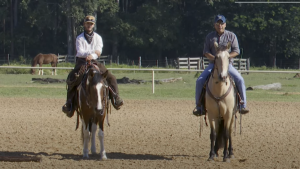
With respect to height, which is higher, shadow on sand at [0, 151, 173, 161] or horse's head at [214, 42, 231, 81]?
horse's head at [214, 42, 231, 81]

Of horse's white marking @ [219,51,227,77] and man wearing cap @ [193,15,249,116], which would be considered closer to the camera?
horse's white marking @ [219,51,227,77]

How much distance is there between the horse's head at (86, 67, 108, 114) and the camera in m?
9.30

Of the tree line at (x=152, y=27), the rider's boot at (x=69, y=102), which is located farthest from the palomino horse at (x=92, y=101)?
the tree line at (x=152, y=27)

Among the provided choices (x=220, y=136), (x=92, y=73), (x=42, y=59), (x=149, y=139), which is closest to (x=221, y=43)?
(x=220, y=136)

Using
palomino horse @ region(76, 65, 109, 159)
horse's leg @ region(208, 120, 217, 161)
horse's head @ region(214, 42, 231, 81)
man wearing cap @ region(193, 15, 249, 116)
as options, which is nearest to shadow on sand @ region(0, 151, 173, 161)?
palomino horse @ region(76, 65, 109, 159)

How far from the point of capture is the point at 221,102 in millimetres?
9438

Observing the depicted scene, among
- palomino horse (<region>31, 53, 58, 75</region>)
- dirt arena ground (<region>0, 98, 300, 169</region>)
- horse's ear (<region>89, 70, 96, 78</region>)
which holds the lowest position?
dirt arena ground (<region>0, 98, 300, 169</region>)

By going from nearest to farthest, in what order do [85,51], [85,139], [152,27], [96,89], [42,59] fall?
1. [96,89]
2. [85,139]
3. [85,51]
4. [42,59]
5. [152,27]

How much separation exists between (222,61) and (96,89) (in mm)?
2028

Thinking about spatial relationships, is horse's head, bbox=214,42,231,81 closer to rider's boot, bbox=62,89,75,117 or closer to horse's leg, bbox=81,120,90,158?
horse's leg, bbox=81,120,90,158

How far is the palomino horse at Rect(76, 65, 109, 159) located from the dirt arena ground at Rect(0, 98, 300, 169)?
1.38ft

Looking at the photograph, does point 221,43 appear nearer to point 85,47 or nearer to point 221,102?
point 221,102

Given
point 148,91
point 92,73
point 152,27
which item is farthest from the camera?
point 152,27

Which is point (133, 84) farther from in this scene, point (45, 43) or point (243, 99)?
point (45, 43)
